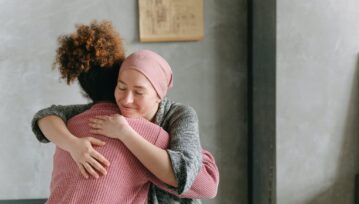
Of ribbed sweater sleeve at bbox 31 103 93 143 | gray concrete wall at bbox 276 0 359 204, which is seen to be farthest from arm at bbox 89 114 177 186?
gray concrete wall at bbox 276 0 359 204

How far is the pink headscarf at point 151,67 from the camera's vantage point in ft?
3.59

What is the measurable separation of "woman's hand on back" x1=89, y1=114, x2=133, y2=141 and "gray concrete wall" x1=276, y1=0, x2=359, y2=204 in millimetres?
944

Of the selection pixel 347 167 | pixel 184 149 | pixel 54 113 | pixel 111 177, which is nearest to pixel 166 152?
pixel 184 149

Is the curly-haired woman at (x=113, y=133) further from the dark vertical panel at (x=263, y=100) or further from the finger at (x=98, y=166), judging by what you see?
the dark vertical panel at (x=263, y=100)

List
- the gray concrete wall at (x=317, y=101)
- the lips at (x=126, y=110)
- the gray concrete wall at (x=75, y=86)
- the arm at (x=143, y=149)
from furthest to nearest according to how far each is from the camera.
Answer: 1. the gray concrete wall at (x=75, y=86)
2. the gray concrete wall at (x=317, y=101)
3. the lips at (x=126, y=110)
4. the arm at (x=143, y=149)

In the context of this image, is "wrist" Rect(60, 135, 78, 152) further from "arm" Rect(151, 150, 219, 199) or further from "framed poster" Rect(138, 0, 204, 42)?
"framed poster" Rect(138, 0, 204, 42)

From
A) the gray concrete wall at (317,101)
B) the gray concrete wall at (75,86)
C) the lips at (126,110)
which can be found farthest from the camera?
the gray concrete wall at (75,86)

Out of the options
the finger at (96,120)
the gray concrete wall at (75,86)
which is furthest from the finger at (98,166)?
the gray concrete wall at (75,86)

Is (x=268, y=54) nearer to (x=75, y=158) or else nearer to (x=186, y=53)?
(x=186, y=53)

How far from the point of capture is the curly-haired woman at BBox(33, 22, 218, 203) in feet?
3.33

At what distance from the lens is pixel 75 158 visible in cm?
106

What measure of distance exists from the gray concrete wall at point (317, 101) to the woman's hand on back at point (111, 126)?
0.94m

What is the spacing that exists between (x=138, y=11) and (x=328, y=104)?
1.00 meters

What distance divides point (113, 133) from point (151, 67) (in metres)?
0.20
